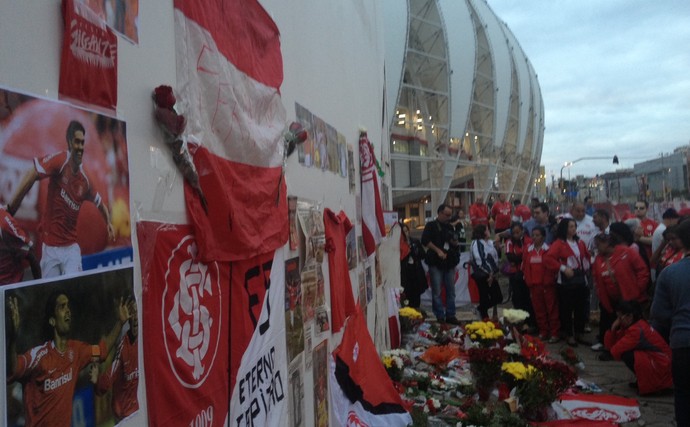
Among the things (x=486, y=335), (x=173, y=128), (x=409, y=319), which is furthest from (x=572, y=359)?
(x=173, y=128)

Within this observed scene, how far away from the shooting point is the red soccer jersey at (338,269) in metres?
4.35

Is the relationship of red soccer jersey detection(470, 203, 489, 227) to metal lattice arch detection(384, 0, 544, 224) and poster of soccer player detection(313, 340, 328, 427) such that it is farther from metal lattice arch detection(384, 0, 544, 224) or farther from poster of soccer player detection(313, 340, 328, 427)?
poster of soccer player detection(313, 340, 328, 427)

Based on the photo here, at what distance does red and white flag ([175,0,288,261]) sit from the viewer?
1.97m

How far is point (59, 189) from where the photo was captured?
4.12 feet

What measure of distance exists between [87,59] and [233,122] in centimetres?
94

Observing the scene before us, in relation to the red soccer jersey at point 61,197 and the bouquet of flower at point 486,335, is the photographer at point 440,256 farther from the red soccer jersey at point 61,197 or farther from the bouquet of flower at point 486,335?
the red soccer jersey at point 61,197

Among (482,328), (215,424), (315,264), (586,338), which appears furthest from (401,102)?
(215,424)

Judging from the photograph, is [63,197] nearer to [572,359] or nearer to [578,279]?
[572,359]

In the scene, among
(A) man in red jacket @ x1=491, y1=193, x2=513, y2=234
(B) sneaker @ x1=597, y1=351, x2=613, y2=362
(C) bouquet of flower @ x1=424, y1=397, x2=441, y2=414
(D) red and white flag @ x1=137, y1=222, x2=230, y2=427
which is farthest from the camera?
(A) man in red jacket @ x1=491, y1=193, x2=513, y2=234

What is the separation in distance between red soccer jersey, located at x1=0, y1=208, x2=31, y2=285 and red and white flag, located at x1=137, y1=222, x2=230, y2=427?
48 centimetres

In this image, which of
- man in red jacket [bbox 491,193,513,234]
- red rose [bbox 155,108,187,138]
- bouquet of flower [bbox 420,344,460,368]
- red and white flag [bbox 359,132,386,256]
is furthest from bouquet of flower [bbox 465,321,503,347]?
man in red jacket [bbox 491,193,513,234]

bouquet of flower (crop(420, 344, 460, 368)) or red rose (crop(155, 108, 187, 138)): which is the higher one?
red rose (crop(155, 108, 187, 138))

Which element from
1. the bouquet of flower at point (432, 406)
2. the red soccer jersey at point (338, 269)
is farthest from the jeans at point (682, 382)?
the red soccer jersey at point (338, 269)

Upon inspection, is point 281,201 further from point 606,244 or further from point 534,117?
point 534,117
